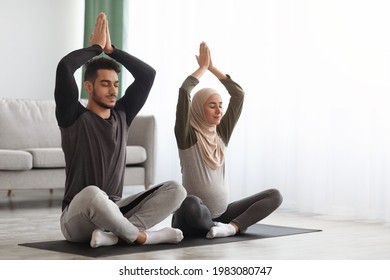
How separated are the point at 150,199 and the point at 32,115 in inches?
114

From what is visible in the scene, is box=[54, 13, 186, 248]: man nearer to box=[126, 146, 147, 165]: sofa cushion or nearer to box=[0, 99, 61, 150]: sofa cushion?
box=[126, 146, 147, 165]: sofa cushion

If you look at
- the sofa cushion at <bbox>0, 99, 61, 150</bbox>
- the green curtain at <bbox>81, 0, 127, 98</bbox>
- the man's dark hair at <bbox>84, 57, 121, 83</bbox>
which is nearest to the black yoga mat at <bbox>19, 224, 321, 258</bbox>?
the man's dark hair at <bbox>84, 57, 121, 83</bbox>

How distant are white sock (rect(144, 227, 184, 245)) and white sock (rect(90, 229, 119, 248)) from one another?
15 centimetres

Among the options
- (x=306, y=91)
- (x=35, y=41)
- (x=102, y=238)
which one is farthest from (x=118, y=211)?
(x=35, y=41)

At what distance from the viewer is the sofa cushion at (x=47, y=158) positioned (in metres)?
5.33

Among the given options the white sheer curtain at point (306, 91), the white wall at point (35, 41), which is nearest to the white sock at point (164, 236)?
the white sheer curtain at point (306, 91)

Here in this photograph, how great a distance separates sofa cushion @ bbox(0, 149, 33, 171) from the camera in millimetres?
5148

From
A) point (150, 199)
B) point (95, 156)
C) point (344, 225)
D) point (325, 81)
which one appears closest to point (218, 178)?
point (150, 199)

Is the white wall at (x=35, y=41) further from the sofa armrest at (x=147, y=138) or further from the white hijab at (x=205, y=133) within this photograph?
the white hijab at (x=205, y=133)

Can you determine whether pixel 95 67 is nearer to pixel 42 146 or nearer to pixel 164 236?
pixel 164 236

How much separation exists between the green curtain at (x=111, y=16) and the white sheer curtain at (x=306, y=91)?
0.65m

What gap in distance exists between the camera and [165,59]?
6.45 meters

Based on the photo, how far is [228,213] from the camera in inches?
149

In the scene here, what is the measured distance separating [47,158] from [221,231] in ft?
7.08
